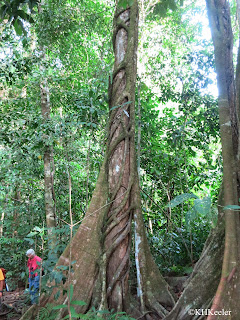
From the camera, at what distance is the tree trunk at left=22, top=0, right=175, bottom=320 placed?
10.9 feet

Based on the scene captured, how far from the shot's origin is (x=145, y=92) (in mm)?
6609

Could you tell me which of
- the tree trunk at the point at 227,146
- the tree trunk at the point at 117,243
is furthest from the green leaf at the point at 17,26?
the tree trunk at the point at 227,146

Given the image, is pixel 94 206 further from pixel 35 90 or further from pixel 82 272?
pixel 35 90

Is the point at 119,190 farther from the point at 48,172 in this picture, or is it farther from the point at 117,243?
the point at 48,172

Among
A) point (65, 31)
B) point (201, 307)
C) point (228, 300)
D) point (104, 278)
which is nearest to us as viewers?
point (228, 300)

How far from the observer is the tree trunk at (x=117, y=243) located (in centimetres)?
333

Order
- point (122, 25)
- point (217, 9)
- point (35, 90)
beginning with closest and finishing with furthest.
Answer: point (217, 9) < point (122, 25) < point (35, 90)

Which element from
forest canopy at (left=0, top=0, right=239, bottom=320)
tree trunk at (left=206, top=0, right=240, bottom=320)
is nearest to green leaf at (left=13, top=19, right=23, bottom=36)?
forest canopy at (left=0, top=0, right=239, bottom=320)

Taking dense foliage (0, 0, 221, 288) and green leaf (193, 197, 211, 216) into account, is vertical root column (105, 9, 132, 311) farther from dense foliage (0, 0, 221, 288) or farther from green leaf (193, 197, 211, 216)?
green leaf (193, 197, 211, 216)

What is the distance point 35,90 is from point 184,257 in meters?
4.74

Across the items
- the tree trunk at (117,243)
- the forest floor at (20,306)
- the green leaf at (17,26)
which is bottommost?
the forest floor at (20,306)

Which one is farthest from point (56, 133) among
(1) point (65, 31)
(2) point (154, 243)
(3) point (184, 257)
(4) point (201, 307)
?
(4) point (201, 307)

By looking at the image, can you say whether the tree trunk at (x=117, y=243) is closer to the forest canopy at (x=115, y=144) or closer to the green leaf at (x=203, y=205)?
the forest canopy at (x=115, y=144)

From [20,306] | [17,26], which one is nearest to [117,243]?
[20,306]
